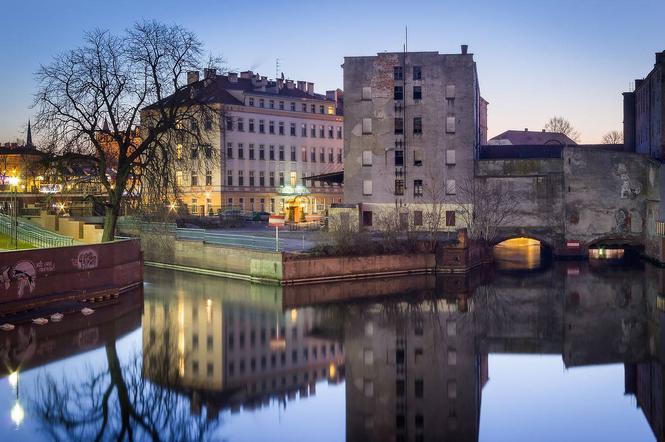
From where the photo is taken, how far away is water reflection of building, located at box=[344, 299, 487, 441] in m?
21.0

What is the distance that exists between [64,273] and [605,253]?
4741 cm

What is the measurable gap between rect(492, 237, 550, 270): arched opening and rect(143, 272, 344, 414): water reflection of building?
2245cm

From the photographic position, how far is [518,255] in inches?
2717

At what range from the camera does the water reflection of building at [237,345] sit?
25203mm

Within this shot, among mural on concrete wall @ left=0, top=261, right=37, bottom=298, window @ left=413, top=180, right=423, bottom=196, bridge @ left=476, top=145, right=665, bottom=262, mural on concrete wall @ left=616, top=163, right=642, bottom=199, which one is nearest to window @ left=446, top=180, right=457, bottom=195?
window @ left=413, top=180, right=423, bottom=196

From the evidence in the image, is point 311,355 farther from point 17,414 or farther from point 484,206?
point 484,206

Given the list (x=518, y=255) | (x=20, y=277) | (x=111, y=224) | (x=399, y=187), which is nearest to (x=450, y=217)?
(x=399, y=187)

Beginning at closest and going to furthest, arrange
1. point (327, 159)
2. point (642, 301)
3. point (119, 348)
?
point (119, 348), point (642, 301), point (327, 159)

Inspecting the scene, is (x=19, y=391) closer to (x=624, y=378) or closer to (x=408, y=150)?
(x=624, y=378)

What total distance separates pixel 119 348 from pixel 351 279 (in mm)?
20839

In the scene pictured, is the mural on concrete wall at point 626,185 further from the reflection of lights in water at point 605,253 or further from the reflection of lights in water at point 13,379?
the reflection of lights in water at point 13,379

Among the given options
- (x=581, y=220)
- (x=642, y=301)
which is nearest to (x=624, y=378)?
(x=642, y=301)

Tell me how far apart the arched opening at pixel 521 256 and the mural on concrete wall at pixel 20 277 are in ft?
113

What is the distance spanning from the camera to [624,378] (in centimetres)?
2655
